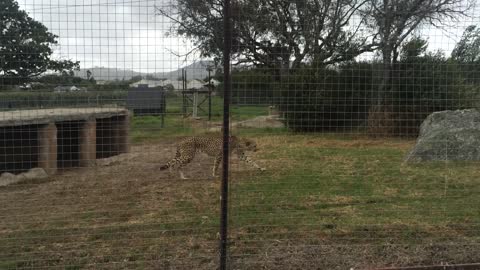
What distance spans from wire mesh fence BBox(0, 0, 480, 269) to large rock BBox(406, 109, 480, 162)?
3cm

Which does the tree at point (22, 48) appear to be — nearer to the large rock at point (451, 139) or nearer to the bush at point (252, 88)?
the bush at point (252, 88)

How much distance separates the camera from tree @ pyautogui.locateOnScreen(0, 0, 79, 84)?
12.8 feet

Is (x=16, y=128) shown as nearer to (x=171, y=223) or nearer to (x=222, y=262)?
(x=171, y=223)

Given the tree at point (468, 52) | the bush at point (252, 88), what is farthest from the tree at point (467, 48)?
the bush at point (252, 88)

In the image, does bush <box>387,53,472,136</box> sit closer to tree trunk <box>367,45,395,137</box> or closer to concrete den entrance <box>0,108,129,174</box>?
tree trunk <box>367,45,395,137</box>

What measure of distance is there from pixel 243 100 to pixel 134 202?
277 centimetres

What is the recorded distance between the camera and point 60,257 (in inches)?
164

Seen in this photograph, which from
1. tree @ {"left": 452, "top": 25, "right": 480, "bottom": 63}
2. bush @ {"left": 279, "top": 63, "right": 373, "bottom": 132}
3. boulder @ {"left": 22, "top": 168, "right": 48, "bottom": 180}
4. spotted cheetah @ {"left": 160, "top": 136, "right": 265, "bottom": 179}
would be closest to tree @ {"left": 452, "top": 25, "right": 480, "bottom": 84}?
tree @ {"left": 452, "top": 25, "right": 480, "bottom": 63}

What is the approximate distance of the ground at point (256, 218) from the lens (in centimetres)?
415

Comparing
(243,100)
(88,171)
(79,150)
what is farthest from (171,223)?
(79,150)

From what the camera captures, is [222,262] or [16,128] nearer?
[222,262]

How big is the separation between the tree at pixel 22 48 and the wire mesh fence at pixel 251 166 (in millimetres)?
13

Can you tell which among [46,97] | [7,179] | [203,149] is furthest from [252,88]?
[7,179]

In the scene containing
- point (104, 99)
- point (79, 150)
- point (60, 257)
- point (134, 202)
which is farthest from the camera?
point (79, 150)
